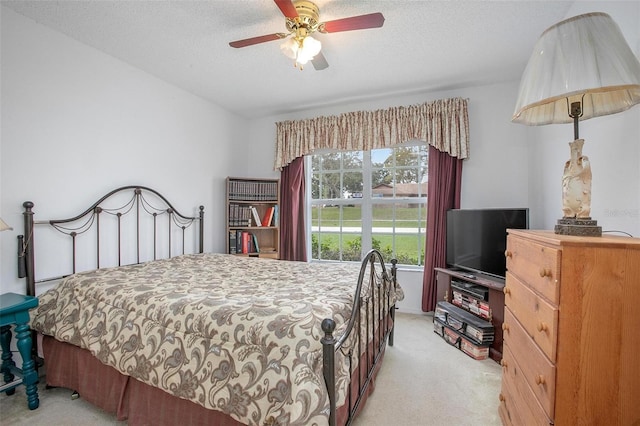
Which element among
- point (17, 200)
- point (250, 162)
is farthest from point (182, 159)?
point (17, 200)

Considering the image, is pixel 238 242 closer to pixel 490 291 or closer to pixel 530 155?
pixel 490 291

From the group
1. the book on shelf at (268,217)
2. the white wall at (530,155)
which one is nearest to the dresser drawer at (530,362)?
the white wall at (530,155)

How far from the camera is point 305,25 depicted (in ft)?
6.02

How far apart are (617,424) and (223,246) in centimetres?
381

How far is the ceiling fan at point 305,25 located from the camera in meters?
1.67

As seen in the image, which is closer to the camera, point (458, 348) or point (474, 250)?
point (458, 348)

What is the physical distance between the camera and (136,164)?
282 cm

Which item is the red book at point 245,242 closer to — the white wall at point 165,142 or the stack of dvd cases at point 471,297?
the white wall at point 165,142

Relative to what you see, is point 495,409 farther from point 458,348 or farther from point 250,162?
point 250,162

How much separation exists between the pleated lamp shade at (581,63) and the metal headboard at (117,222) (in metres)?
3.06

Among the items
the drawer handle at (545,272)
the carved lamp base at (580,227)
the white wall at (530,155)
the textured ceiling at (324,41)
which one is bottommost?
the drawer handle at (545,272)

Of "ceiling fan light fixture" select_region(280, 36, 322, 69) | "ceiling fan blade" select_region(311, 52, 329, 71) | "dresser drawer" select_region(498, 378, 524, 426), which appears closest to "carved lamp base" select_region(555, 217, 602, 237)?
"dresser drawer" select_region(498, 378, 524, 426)

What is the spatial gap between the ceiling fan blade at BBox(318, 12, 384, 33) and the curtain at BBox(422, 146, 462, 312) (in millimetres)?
1920

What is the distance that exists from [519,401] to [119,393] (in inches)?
83.6
